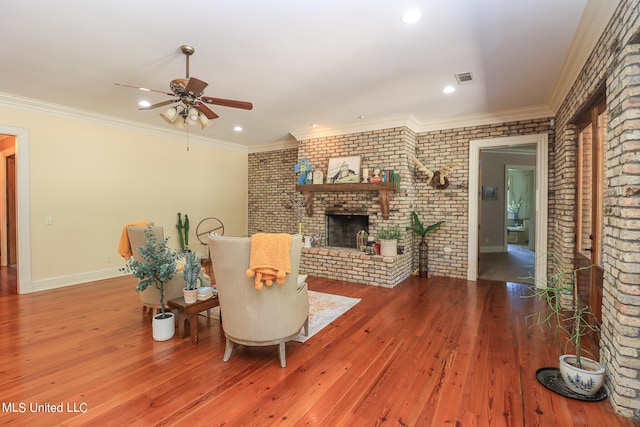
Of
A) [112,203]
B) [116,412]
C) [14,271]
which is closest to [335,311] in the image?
[116,412]

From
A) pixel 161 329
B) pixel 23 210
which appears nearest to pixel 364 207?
pixel 161 329

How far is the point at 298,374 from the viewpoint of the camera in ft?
7.66

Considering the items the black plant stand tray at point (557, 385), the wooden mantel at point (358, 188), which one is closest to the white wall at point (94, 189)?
the wooden mantel at point (358, 188)

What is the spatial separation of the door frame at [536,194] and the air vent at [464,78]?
5.79 feet

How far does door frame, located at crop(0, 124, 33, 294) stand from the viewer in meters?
4.33

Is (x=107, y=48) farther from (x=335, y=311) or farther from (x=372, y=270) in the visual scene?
(x=372, y=270)

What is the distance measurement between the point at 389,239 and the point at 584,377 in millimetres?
3090

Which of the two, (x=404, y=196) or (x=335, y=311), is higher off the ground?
(x=404, y=196)

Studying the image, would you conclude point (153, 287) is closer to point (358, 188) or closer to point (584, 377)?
point (358, 188)

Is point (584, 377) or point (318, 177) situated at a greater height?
point (318, 177)

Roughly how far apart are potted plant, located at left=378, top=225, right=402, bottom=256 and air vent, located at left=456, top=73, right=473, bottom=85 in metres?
2.39

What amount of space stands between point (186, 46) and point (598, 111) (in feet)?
12.2

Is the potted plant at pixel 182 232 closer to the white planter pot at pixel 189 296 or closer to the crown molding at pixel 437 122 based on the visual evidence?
the crown molding at pixel 437 122

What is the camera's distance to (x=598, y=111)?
271 centimetres
